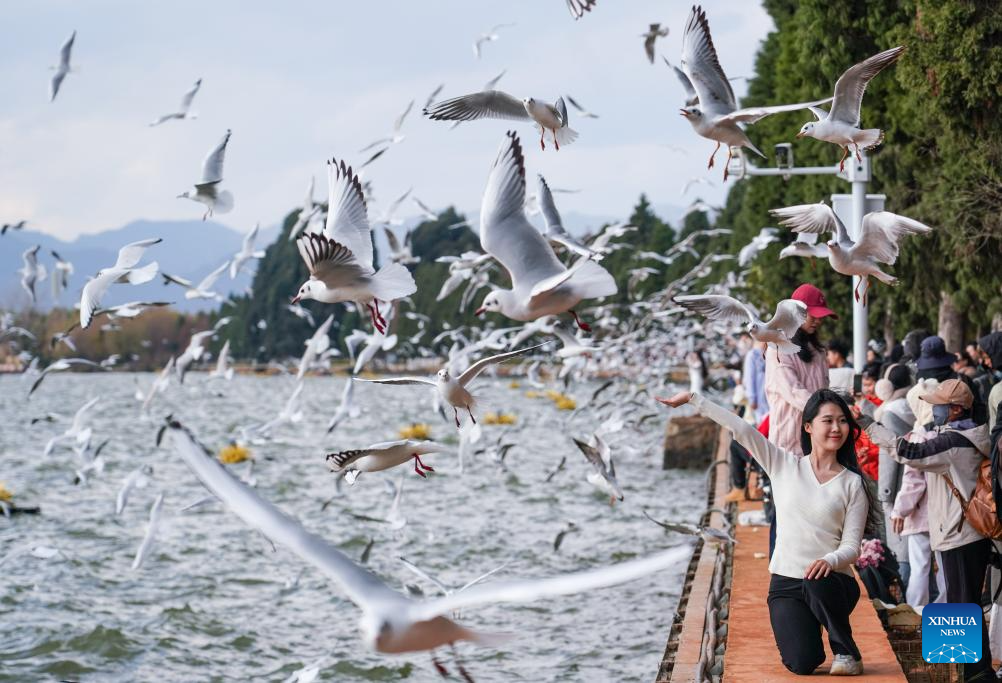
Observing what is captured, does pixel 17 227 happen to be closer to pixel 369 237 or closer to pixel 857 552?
pixel 369 237

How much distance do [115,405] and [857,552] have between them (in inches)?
2529

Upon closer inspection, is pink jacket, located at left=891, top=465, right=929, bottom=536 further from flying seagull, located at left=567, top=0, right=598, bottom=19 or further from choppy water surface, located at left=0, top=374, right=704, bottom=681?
choppy water surface, located at left=0, top=374, right=704, bottom=681

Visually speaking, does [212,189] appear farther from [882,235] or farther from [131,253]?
[882,235]

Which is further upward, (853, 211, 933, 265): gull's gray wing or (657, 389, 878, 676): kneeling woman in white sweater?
(853, 211, 933, 265): gull's gray wing

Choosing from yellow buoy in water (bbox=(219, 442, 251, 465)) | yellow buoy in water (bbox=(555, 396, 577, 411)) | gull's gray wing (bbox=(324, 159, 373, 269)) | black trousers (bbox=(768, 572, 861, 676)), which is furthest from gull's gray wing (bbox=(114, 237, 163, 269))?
yellow buoy in water (bbox=(555, 396, 577, 411))

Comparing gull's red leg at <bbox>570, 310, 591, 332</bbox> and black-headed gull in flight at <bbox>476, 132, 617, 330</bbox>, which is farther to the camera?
gull's red leg at <bbox>570, 310, 591, 332</bbox>

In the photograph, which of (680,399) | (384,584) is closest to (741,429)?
(680,399)

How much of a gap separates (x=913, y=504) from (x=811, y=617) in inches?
69.1

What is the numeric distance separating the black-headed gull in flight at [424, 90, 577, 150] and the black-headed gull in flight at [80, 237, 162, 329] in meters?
2.53

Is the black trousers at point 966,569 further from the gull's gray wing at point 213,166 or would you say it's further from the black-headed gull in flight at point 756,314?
the gull's gray wing at point 213,166

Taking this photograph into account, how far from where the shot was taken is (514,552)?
54.9ft

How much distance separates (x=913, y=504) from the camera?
6918mm

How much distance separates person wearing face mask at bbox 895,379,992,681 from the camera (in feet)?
20.1

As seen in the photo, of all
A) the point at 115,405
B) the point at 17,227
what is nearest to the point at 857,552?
the point at 17,227
